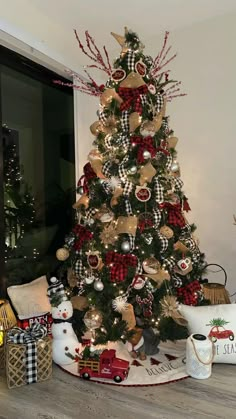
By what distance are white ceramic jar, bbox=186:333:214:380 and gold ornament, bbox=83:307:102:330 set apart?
546 mm

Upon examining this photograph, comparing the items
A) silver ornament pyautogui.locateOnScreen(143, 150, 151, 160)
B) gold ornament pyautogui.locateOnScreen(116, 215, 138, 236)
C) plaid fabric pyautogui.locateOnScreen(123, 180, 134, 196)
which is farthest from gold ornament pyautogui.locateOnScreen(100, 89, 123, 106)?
gold ornament pyautogui.locateOnScreen(116, 215, 138, 236)

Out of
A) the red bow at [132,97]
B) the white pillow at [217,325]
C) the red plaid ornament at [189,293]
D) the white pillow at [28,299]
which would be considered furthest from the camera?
the white pillow at [28,299]

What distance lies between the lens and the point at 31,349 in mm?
1824

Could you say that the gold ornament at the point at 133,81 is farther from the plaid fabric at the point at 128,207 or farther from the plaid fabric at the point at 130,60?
the plaid fabric at the point at 128,207

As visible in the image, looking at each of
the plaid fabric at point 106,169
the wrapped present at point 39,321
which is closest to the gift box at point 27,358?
the wrapped present at point 39,321

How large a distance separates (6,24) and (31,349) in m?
2.06

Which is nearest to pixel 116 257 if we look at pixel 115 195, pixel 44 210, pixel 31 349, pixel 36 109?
pixel 115 195

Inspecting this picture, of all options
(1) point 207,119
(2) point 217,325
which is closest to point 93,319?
(2) point 217,325

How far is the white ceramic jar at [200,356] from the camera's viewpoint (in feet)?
6.07

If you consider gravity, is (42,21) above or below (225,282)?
above

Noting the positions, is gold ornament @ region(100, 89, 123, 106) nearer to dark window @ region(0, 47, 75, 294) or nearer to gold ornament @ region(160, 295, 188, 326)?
dark window @ region(0, 47, 75, 294)

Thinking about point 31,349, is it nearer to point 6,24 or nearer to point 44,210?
point 44,210

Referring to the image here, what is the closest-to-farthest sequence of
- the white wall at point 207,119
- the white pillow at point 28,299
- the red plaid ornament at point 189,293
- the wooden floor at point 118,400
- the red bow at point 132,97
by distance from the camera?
1. the wooden floor at point 118,400
2. the red bow at point 132,97
3. the red plaid ornament at point 189,293
4. the white pillow at point 28,299
5. the white wall at point 207,119

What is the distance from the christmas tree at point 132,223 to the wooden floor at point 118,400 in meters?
0.32
